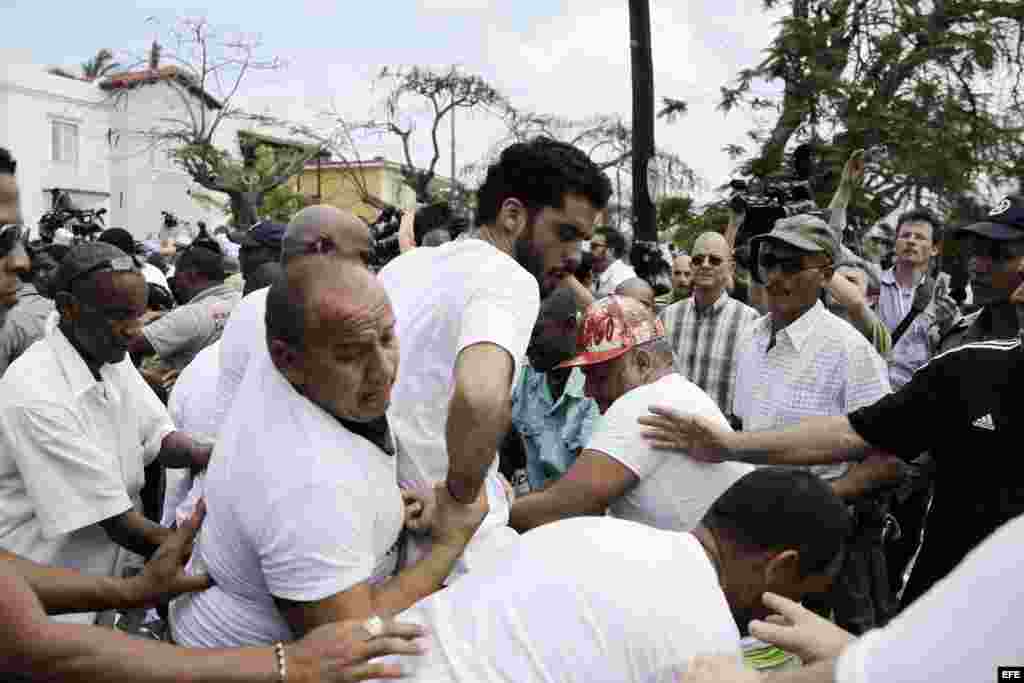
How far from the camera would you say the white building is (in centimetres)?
3609

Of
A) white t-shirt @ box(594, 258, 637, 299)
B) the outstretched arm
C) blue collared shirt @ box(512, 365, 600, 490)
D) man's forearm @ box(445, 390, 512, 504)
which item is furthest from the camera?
white t-shirt @ box(594, 258, 637, 299)

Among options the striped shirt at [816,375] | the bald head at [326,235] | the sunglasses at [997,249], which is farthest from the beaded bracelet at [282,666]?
the sunglasses at [997,249]

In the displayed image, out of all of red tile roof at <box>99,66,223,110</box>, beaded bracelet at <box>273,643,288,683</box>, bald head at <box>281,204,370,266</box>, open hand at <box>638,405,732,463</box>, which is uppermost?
red tile roof at <box>99,66,223,110</box>

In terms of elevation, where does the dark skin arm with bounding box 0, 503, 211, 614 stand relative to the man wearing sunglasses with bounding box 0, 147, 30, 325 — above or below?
below

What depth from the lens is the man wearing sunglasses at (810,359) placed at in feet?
12.2

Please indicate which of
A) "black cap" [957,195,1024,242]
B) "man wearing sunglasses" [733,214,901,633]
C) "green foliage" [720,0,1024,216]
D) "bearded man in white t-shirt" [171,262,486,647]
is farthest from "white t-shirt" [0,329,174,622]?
"green foliage" [720,0,1024,216]

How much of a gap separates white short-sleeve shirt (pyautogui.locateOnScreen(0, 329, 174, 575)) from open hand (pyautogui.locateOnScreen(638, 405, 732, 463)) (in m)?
1.52

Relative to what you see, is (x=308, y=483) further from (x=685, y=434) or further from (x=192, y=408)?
(x=192, y=408)

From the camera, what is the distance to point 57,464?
2572 mm

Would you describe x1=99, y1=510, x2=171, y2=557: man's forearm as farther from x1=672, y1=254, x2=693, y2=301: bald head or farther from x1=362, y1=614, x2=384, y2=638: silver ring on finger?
x1=672, y1=254, x2=693, y2=301: bald head

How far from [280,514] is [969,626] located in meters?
1.16

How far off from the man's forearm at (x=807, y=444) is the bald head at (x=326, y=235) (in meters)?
1.53

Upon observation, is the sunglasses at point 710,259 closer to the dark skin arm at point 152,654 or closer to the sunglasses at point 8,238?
the sunglasses at point 8,238

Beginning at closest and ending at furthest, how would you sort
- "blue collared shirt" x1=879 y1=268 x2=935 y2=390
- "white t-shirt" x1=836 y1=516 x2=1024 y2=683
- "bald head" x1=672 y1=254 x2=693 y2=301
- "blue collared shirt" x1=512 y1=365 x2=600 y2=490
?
"white t-shirt" x1=836 y1=516 x2=1024 y2=683 → "blue collared shirt" x1=512 y1=365 x2=600 y2=490 → "blue collared shirt" x1=879 y1=268 x2=935 y2=390 → "bald head" x1=672 y1=254 x2=693 y2=301
